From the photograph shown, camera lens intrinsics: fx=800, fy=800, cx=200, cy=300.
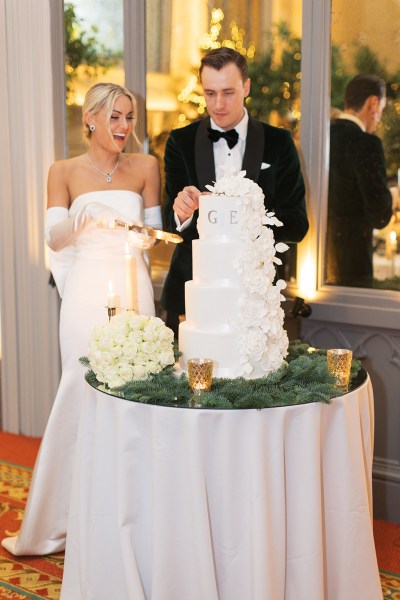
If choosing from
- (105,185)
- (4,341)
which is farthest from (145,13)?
(4,341)

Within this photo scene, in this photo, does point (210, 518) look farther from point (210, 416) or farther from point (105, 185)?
point (105, 185)

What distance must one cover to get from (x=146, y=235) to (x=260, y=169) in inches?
23.7

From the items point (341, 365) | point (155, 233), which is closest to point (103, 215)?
point (155, 233)

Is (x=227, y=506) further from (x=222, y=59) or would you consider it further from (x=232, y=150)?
(x=222, y=59)

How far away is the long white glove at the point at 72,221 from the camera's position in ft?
11.1

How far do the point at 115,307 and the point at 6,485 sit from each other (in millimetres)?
1959

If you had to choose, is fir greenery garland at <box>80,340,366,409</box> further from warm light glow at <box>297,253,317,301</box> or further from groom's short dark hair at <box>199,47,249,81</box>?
warm light glow at <box>297,253,317,301</box>

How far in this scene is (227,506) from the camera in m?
2.53

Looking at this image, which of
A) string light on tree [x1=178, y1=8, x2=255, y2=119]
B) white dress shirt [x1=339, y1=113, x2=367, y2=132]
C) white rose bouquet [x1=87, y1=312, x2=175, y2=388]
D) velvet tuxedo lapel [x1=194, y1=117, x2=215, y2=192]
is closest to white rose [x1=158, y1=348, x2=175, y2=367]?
white rose bouquet [x1=87, y1=312, x2=175, y2=388]

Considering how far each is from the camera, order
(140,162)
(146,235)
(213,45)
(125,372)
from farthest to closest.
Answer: (213,45), (140,162), (146,235), (125,372)

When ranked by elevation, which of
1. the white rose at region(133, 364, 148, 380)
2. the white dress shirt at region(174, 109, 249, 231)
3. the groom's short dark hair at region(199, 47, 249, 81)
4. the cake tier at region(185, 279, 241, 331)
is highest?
the groom's short dark hair at region(199, 47, 249, 81)

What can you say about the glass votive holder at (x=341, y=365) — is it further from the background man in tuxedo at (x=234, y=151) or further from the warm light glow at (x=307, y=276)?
the warm light glow at (x=307, y=276)

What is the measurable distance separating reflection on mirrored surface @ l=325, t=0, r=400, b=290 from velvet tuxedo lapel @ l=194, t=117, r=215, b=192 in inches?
35.5

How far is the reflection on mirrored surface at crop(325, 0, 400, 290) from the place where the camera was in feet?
13.1
